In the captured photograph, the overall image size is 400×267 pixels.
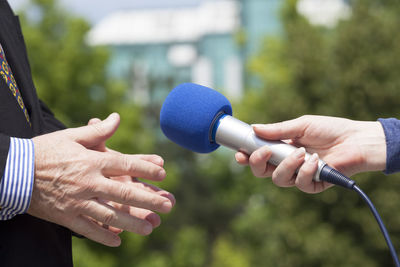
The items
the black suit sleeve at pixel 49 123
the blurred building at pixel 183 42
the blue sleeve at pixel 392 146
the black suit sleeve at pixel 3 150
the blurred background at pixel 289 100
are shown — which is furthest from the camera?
the blurred building at pixel 183 42

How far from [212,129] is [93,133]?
18.4 inches

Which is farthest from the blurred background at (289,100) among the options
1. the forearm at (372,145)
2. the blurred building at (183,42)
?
the blurred building at (183,42)

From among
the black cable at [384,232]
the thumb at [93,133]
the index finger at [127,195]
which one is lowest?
the black cable at [384,232]

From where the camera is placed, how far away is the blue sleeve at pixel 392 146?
1.97m

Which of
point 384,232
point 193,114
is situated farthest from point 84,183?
point 384,232

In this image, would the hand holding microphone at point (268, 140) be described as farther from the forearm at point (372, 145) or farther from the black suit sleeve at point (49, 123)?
the black suit sleeve at point (49, 123)

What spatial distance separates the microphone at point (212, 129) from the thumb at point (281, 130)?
2 centimetres

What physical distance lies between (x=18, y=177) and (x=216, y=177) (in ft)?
67.3

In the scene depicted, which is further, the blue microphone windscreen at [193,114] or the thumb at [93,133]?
the blue microphone windscreen at [193,114]

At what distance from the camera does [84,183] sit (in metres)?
1.38

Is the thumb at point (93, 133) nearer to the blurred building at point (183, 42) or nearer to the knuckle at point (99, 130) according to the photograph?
the knuckle at point (99, 130)

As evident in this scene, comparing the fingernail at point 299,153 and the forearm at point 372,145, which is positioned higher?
the fingernail at point 299,153

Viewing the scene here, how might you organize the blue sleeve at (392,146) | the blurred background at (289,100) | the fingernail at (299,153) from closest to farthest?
the fingernail at (299,153) < the blue sleeve at (392,146) < the blurred background at (289,100)

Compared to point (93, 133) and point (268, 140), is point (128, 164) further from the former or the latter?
point (268, 140)
